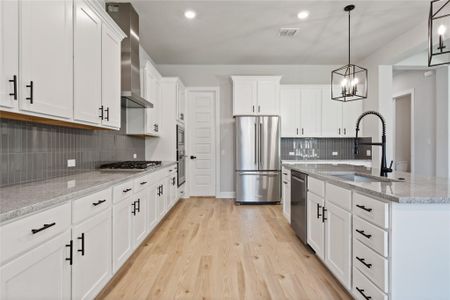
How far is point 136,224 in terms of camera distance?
252 centimetres

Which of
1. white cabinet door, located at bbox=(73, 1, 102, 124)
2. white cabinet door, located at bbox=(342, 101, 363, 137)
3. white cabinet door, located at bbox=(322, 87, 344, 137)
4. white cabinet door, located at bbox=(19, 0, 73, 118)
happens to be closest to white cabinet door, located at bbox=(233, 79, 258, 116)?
white cabinet door, located at bbox=(322, 87, 344, 137)

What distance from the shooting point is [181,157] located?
4984mm

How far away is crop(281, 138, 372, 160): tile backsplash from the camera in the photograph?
5.52m

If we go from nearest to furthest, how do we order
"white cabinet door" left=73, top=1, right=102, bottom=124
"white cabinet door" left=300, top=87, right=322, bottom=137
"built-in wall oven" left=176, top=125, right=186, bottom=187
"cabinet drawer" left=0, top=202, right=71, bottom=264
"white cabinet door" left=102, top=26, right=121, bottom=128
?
1. "cabinet drawer" left=0, top=202, right=71, bottom=264
2. "white cabinet door" left=73, top=1, right=102, bottom=124
3. "white cabinet door" left=102, top=26, right=121, bottom=128
4. "built-in wall oven" left=176, top=125, right=186, bottom=187
5. "white cabinet door" left=300, top=87, right=322, bottom=137

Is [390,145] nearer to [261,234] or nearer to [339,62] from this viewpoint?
[339,62]

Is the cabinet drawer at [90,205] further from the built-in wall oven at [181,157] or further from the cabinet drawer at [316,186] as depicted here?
the built-in wall oven at [181,157]

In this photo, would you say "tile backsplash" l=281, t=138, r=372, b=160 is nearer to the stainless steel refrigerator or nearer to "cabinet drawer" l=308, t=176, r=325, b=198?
the stainless steel refrigerator

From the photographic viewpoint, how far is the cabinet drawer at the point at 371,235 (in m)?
1.40

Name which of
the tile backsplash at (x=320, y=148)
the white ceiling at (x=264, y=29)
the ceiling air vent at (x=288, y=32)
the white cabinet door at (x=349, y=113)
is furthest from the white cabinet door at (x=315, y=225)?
the white cabinet door at (x=349, y=113)

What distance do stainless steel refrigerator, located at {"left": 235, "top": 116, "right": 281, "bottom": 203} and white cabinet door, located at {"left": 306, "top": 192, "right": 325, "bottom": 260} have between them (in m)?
2.22

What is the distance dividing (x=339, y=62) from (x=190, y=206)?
175 inches

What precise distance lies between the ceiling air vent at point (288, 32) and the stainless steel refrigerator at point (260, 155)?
59.0 inches

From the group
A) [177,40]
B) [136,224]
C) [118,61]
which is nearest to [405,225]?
[136,224]

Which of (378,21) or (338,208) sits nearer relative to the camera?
(338,208)
